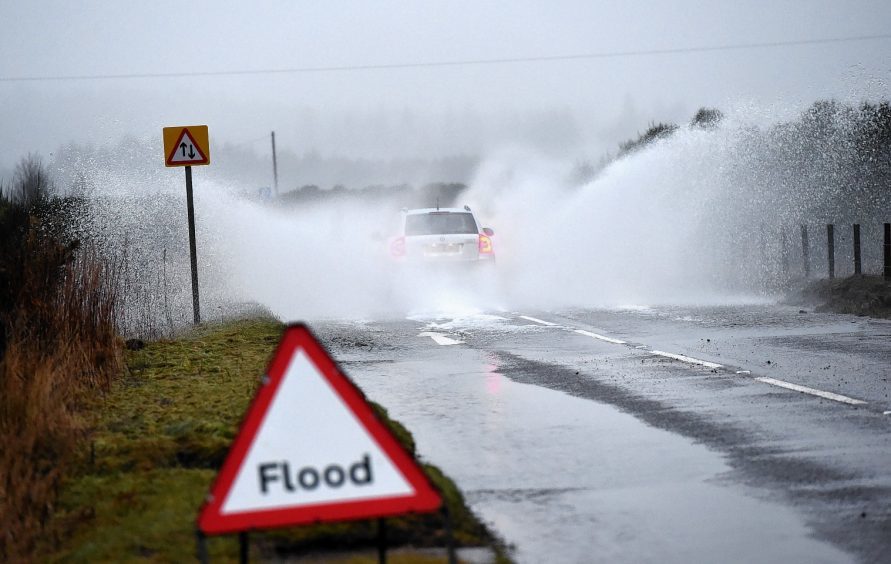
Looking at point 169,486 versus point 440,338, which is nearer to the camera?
point 169,486

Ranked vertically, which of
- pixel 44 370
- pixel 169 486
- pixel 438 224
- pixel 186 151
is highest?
pixel 186 151

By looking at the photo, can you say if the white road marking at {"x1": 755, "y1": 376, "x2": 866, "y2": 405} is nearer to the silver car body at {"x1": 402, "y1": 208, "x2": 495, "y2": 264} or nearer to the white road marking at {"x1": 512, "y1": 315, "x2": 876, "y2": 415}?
the white road marking at {"x1": 512, "y1": 315, "x2": 876, "y2": 415}

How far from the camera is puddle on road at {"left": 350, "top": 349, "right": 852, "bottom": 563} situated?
6188mm

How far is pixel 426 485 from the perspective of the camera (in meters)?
4.77

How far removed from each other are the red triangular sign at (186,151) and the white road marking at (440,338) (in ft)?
15.1

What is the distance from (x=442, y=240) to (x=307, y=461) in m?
20.4

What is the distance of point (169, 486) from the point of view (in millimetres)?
7281

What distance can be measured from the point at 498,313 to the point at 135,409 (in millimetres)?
12306

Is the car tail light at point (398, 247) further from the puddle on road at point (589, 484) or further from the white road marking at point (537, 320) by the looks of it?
the puddle on road at point (589, 484)

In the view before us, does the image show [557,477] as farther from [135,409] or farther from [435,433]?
[135,409]

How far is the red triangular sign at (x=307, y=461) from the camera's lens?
15.2 feet

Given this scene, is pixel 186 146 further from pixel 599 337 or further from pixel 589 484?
pixel 589 484

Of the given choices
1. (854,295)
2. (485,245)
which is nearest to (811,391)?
(854,295)

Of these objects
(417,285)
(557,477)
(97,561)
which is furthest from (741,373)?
(417,285)
